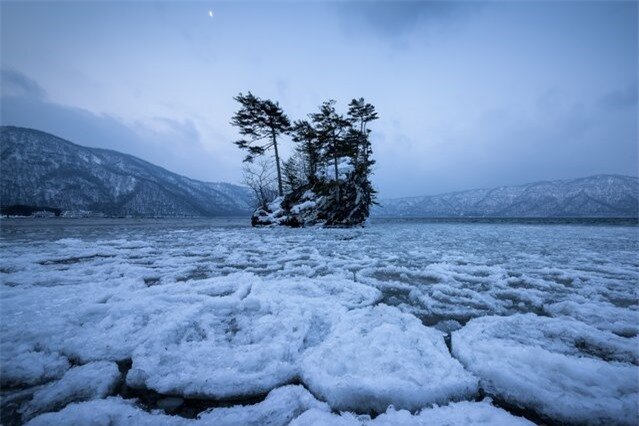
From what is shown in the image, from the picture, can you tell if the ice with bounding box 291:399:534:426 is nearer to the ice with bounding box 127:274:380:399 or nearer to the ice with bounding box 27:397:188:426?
the ice with bounding box 127:274:380:399

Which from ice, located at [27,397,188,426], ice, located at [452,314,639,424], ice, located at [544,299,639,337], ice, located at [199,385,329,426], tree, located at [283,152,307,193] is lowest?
ice, located at [544,299,639,337]

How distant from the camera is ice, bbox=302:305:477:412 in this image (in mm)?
1788

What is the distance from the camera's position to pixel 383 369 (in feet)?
6.82

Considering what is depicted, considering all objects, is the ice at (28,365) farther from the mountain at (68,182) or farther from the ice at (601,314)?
the mountain at (68,182)

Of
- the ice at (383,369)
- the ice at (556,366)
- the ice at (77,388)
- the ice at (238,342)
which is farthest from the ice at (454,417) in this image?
the ice at (77,388)

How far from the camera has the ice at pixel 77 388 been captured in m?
1.65

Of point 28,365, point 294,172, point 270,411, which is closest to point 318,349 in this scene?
point 270,411

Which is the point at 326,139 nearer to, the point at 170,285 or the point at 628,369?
the point at 170,285

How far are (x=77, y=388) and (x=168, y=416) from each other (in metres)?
0.82

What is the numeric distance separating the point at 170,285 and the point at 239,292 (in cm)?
123

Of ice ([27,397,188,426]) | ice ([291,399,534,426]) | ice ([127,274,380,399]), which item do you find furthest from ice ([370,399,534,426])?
ice ([27,397,188,426])

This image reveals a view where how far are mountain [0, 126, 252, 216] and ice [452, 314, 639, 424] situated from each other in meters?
158

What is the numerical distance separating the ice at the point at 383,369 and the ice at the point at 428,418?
0.11 metres

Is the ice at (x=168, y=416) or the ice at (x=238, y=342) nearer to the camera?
the ice at (x=168, y=416)
